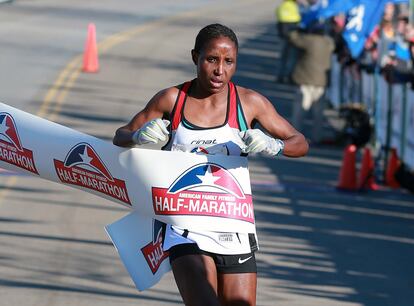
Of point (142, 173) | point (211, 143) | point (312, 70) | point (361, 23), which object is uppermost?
point (211, 143)

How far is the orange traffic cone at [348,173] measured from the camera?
49.6ft

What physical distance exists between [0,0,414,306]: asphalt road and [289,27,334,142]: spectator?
677mm

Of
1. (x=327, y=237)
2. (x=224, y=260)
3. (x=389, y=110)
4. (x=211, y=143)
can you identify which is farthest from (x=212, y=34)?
(x=389, y=110)

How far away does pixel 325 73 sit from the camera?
18.7 meters

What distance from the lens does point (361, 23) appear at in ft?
61.3

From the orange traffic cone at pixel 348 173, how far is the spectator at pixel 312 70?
347cm

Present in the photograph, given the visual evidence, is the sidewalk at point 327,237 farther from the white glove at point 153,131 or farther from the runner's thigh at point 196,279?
the white glove at point 153,131

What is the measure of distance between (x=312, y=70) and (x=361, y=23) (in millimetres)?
974

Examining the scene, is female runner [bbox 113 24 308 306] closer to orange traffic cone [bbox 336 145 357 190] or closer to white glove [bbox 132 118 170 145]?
white glove [bbox 132 118 170 145]

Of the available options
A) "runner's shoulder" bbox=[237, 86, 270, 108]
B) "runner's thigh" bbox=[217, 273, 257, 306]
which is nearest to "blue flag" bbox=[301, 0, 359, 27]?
"runner's shoulder" bbox=[237, 86, 270, 108]

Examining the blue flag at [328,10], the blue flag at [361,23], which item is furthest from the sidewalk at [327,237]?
the blue flag at [328,10]

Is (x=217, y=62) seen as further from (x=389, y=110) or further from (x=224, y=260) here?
(x=389, y=110)

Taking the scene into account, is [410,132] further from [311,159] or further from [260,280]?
[260,280]

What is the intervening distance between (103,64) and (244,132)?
2246 cm
